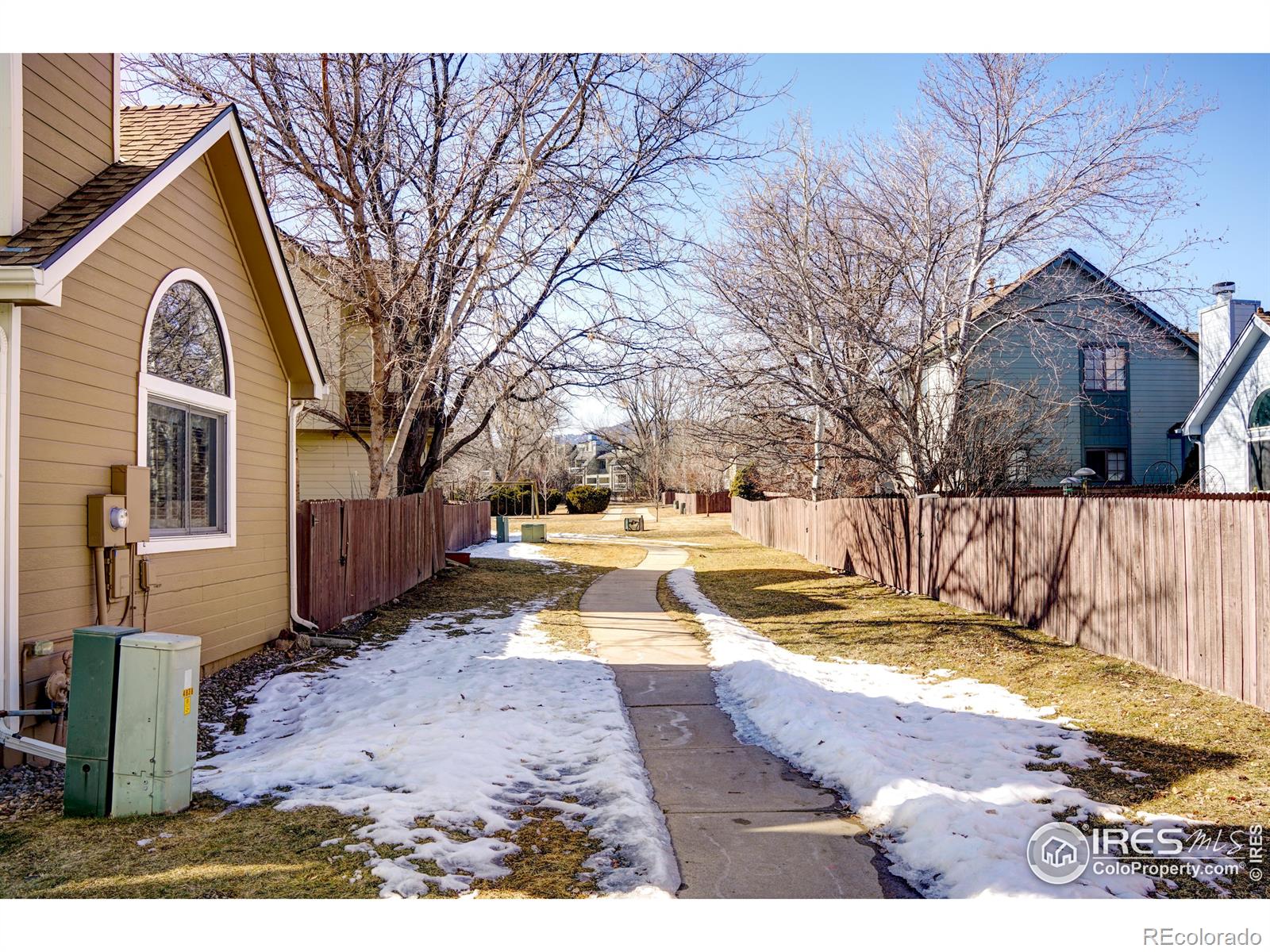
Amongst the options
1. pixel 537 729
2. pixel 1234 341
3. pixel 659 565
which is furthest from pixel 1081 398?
pixel 537 729

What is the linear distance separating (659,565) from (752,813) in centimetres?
1619

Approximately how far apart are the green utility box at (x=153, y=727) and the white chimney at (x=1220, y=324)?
20008mm

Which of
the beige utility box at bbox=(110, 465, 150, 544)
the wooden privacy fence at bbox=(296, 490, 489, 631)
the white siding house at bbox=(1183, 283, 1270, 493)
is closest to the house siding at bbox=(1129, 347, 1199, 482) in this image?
the white siding house at bbox=(1183, 283, 1270, 493)

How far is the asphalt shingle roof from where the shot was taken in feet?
17.6

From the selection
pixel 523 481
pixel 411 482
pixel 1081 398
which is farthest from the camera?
pixel 523 481

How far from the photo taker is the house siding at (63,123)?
5.86 metres

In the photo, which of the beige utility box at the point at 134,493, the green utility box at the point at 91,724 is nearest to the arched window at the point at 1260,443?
the beige utility box at the point at 134,493

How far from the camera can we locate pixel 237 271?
8719mm

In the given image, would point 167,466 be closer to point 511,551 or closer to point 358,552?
point 358,552

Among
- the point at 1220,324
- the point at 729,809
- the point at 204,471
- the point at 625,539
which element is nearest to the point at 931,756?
the point at 729,809

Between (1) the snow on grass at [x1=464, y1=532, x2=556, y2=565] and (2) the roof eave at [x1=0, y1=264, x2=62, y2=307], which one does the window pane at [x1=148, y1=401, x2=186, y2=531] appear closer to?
(2) the roof eave at [x1=0, y1=264, x2=62, y2=307]

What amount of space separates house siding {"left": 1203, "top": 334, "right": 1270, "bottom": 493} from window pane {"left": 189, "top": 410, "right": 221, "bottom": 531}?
1803cm

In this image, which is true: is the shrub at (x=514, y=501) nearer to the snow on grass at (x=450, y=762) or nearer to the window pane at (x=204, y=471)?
the window pane at (x=204, y=471)

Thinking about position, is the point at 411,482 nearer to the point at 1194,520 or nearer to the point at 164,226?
the point at 164,226
